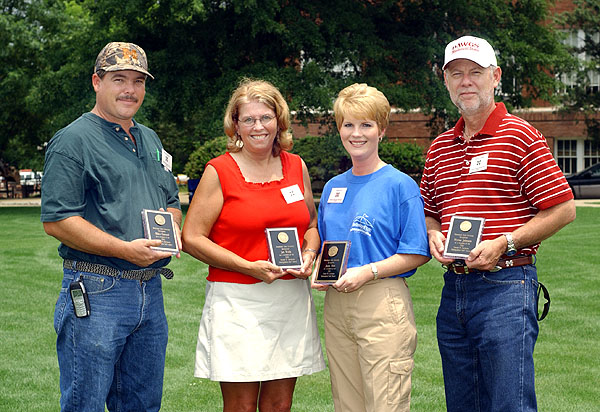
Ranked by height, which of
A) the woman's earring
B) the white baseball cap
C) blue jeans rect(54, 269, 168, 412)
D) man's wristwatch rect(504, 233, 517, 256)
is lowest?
blue jeans rect(54, 269, 168, 412)

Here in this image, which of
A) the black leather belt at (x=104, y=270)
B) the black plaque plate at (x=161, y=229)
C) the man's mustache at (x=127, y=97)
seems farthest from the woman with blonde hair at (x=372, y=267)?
the man's mustache at (x=127, y=97)

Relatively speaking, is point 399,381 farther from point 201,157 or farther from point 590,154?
point 590,154

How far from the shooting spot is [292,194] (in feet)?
14.3

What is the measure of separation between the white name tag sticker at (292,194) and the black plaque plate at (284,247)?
0.75 ft

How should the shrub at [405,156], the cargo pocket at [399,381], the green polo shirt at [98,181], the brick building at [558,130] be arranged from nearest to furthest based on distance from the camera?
the green polo shirt at [98,181] → the cargo pocket at [399,381] → the shrub at [405,156] → the brick building at [558,130]

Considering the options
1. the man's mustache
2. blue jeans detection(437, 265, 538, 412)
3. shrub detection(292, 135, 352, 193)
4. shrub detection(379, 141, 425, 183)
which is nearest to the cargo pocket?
blue jeans detection(437, 265, 538, 412)

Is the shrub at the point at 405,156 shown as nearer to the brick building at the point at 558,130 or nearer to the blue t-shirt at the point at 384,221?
the brick building at the point at 558,130

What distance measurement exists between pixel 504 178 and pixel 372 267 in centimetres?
85

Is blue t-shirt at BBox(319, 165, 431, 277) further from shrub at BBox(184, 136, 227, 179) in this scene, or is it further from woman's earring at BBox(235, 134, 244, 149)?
shrub at BBox(184, 136, 227, 179)

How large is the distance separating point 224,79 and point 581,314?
57.6ft

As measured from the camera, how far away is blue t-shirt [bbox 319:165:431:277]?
A: 4.09 m

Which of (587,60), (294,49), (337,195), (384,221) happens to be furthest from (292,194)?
(587,60)

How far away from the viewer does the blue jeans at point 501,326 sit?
3965 millimetres

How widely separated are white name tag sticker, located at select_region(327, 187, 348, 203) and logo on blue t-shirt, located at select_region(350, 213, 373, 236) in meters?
0.18
